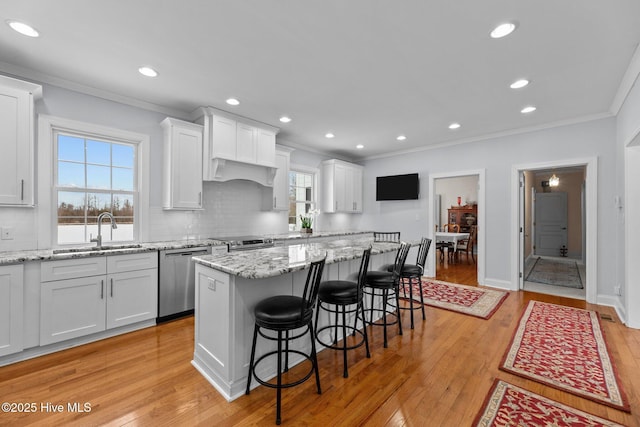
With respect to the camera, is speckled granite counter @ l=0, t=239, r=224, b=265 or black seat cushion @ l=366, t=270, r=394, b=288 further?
black seat cushion @ l=366, t=270, r=394, b=288

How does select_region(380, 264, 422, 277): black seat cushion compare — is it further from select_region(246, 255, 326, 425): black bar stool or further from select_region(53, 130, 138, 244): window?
select_region(53, 130, 138, 244): window

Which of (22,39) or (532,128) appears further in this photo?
(532,128)

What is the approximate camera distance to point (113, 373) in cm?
226

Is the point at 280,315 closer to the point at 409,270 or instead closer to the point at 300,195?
the point at 409,270

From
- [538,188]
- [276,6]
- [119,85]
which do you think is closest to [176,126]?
[119,85]

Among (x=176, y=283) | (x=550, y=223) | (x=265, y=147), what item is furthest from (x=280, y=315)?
(x=550, y=223)

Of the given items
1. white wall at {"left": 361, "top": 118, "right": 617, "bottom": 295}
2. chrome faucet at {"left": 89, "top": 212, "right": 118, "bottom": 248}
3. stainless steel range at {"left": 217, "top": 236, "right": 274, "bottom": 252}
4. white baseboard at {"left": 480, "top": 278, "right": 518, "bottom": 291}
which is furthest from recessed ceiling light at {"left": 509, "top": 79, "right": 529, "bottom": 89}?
chrome faucet at {"left": 89, "top": 212, "right": 118, "bottom": 248}

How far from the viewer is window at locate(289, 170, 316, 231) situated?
5.72 meters

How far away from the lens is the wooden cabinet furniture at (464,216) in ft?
28.7

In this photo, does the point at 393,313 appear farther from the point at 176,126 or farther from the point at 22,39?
the point at 22,39

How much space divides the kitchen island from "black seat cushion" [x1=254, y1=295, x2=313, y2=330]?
17cm

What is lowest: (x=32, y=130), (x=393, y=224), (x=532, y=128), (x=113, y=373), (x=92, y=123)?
(x=113, y=373)

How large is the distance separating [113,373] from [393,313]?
2.83 metres

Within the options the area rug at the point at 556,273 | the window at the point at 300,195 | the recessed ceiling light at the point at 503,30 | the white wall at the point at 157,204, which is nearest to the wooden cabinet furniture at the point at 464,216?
the area rug at the point at 556,273
